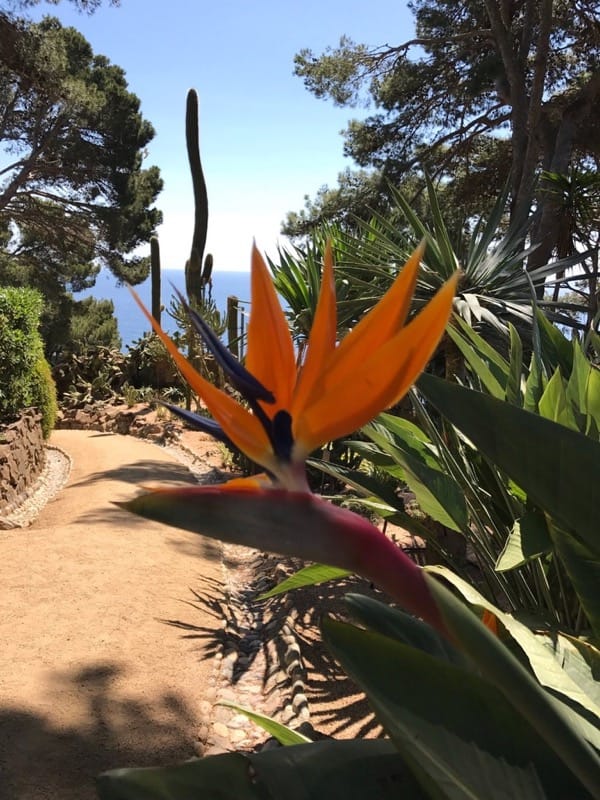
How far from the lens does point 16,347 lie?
25.0ft

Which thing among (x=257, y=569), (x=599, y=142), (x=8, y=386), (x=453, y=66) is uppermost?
(x=453, y=66)

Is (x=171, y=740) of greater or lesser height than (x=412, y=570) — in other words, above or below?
below

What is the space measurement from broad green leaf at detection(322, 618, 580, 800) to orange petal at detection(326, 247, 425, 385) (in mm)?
262

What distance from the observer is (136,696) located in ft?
9.93

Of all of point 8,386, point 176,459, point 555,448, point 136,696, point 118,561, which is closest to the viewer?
point 555,448

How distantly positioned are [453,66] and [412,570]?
12.5m

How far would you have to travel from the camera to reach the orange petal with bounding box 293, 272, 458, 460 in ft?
1.57

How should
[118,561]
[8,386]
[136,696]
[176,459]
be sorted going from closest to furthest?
[136,696] < [118,561] < [8,386] < [176,459]

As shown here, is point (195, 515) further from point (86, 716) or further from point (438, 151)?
point (438, 151)

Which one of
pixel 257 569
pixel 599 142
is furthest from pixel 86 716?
pixel 599 142

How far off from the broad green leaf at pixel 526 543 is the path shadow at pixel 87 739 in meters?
1.92

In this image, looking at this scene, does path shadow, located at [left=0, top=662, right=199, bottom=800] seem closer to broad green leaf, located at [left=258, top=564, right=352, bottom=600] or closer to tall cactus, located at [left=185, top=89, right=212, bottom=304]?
broad green leaf, located at [left=258, top=564, right=352, bottom=600]

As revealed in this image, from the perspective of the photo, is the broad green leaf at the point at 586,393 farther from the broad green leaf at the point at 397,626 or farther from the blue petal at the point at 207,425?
the blue petal at the point at 207,425

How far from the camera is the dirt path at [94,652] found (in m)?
2.51
